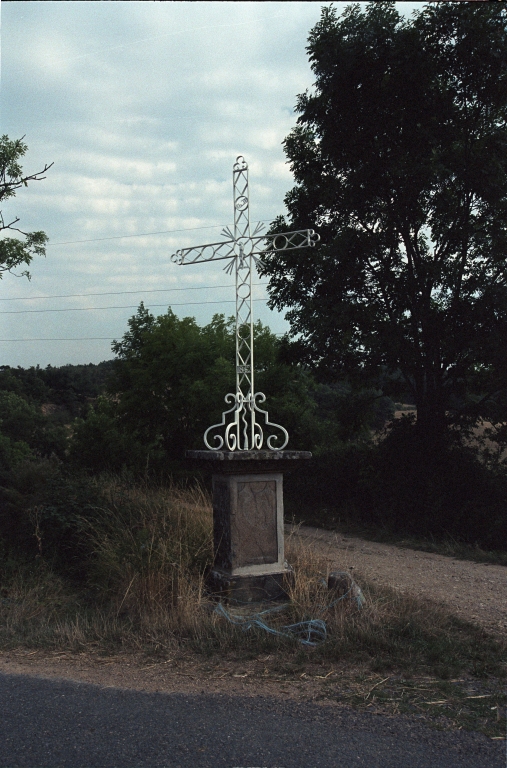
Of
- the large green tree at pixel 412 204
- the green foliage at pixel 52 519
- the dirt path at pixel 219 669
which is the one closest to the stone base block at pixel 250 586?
the dirt path at pixel 219 669

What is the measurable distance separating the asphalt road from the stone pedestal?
77.9 inches

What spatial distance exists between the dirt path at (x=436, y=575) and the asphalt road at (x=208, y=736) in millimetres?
2327

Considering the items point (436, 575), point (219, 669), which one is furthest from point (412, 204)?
point (219, 669)

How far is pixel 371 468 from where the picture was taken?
1316 cm

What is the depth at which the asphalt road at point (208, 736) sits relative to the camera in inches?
128

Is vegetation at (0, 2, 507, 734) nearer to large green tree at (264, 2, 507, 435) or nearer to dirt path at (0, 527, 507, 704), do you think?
large green tree at (264, 2, 507, 435)

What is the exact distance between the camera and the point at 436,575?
7848 millimetres

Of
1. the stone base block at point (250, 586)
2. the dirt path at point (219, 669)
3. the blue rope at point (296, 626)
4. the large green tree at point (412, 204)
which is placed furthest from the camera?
the large green tree at point (412, 204)

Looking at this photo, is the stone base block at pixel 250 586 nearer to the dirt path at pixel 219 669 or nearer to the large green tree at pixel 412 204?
the dirt path at pixel 219 669

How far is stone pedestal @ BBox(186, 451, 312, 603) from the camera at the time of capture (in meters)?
6.04

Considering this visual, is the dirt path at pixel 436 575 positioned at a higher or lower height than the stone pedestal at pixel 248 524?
lower

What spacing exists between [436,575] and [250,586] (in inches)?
111

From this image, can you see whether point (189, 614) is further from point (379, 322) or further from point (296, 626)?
point (379, 322)

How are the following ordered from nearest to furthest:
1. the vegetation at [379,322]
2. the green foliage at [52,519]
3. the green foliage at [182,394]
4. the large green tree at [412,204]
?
the green foliage at [52,519]
the vegetation at [379,322]
the large green tree at [412,204]
the green foliage at [182,394]
